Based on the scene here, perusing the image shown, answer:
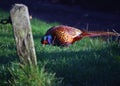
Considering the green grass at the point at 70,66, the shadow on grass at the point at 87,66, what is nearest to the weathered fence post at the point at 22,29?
the green grass at the point at 70,66

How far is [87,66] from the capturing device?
6145 mm

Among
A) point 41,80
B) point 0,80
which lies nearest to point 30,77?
point 41,80

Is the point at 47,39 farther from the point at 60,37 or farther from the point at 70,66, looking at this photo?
the point at 70,66

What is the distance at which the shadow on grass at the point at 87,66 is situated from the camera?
5785 mm

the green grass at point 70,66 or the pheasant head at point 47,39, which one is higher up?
the pheasant head at point 47,39

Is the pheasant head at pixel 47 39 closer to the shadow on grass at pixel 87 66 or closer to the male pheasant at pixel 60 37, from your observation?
the male pheasant at pixel 60 37

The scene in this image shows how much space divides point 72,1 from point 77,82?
27.3 feet

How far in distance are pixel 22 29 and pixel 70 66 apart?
0.98 meters

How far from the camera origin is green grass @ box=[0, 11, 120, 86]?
553 cm

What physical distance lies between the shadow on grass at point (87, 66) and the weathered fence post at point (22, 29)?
524 millimetres

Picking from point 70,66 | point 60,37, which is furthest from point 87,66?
point 60,37

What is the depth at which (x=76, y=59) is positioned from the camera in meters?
6.33

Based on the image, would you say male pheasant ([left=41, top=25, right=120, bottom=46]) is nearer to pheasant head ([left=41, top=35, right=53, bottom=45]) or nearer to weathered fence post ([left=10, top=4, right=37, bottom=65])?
pheasant head ([left=41, top=35, right=53, bottom=45])

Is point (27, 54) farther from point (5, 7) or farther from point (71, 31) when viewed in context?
point (5, 7)
